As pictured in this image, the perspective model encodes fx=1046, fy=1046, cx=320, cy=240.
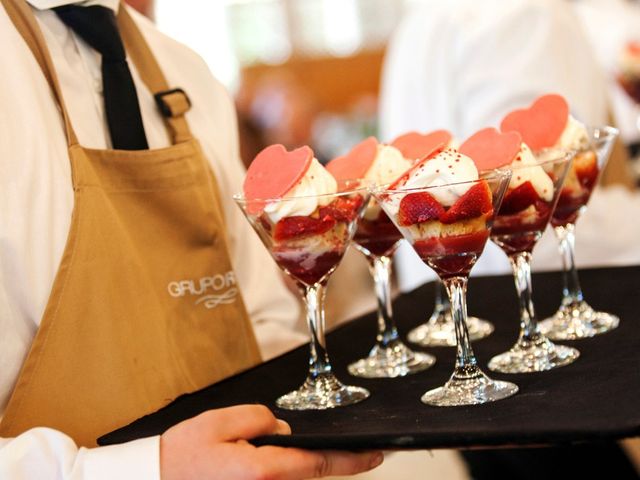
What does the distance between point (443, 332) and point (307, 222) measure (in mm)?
414

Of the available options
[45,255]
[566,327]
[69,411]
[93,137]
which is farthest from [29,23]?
[566,327]

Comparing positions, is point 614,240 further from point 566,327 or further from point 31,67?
point 31,67

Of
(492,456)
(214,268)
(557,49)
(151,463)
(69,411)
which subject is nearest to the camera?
(151,463)

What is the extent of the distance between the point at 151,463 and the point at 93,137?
69cm

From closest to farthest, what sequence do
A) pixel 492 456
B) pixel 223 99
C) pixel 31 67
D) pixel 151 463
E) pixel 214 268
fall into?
pixel 151 463 → pixel 31 67 → pixel 214 268 → pixel 223 99 → pixel 492 456

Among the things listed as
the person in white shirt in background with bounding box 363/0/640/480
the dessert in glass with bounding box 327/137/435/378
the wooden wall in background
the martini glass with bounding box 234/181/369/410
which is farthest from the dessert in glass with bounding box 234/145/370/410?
the wooden wall in background

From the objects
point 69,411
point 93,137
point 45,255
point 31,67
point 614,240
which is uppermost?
point 31,67

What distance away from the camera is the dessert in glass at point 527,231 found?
1565mm

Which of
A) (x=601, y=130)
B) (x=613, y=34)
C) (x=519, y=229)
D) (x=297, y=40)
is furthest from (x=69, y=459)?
(x=297, y=40)

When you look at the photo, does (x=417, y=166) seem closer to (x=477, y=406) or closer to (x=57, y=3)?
(x=477, y=406)

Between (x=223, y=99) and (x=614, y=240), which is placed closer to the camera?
(x=223, y=99)

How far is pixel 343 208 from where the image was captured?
156 centimetres

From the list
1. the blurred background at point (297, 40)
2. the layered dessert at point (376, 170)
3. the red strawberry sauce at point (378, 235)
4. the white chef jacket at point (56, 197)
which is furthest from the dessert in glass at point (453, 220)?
the blurred background at point (297, 40)

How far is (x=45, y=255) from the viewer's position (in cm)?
162
